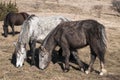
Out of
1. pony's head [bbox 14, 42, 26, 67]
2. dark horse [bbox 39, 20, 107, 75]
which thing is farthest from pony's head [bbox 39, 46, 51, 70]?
pony's head [bbox 14, 42, 26, 67]

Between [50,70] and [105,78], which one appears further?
[50,70]

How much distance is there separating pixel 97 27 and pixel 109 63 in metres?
2.86

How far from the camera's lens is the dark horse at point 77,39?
1086 centimetres

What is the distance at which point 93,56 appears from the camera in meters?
11.3

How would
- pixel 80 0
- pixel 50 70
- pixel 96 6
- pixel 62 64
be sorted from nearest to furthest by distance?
pixel 50 70 → pixel 62 64 → pixel 96 6 → pixel 80 0

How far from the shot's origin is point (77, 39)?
11.3 metres

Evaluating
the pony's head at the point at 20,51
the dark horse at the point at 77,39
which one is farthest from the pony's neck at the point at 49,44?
the pony's head at the point at 20,51

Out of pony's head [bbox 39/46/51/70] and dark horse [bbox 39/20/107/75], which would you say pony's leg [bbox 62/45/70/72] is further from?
pony's head [bbox 39/46/51/70]


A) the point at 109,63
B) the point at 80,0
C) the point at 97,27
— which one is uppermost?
the point at 97,27

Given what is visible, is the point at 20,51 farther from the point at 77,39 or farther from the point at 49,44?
the point at 77,39

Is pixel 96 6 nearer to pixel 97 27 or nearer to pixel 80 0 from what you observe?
pixel 80 0

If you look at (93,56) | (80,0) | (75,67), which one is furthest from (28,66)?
(80,0)

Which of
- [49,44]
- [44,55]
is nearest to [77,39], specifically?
[49,44]

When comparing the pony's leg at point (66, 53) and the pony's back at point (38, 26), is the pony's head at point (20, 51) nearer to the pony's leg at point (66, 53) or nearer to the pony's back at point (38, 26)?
the pony's back at point (38, 26)
